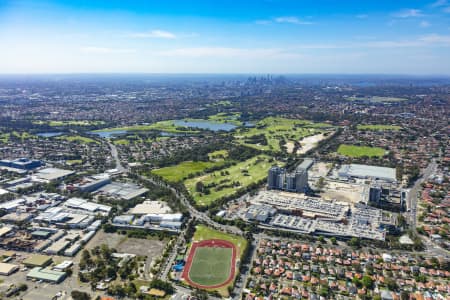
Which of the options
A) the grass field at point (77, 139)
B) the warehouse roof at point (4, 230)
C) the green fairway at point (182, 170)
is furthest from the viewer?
the grass field at point (77, 139)

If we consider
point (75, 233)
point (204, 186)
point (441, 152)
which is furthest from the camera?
point (441, 152)

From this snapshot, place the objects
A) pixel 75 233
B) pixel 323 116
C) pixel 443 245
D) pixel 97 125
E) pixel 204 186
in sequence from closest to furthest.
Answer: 1. pixel 443 245
2. pixel 75 233
3. pixel 204 186
4. pixel 97 125
5. pixel 323 116

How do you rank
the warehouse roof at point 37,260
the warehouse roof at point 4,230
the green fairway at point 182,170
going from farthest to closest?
the green fairway at point 182,170 → the warehouse roof at point 4,230 → the warehouse roof at point 37,260

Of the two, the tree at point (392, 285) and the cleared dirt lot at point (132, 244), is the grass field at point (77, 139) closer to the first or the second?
the cleared dirt lot at point (132, 244)

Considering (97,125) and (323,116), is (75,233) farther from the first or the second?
(323,116)

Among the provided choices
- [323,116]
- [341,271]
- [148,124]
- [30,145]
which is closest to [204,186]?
[341,271]

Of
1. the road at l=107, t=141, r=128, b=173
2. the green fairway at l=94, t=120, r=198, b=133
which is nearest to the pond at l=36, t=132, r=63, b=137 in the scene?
the green fairway at l=94, t=120, r=198, b=133

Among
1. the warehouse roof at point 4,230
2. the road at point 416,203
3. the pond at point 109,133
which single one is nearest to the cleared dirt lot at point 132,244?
the warehouse roof at point 4,230

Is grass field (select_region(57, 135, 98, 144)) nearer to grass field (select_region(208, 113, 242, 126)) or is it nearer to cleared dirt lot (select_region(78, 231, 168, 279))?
grass field (select_region(208, 113, 242, 126))
